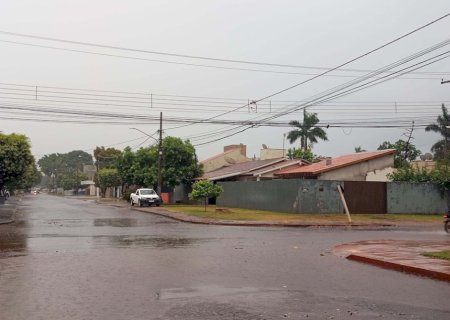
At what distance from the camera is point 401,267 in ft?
39.9

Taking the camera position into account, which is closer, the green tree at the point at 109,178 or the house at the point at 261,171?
the house at the point at 261,171

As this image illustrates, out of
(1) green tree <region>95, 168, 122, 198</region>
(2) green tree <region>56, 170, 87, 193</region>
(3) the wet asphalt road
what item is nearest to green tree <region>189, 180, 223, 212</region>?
(3) the wet asphalt road

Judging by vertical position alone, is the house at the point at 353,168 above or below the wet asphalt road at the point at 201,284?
above

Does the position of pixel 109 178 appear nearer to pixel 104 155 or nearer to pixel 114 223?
pixel 104 155

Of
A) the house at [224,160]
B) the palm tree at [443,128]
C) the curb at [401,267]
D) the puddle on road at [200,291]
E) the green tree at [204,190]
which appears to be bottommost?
the puddle on road at [200,291]

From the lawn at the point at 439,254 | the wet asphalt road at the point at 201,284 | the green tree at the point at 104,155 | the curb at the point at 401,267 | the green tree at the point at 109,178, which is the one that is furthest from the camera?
the green tree at the point at 104,155

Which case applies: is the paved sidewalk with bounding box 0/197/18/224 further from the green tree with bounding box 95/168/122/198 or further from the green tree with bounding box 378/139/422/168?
the green tree with bounding box 378/139/422/168

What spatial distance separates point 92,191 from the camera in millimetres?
124750

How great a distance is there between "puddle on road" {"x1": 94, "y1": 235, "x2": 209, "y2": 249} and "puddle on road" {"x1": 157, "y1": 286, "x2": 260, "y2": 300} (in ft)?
22.5

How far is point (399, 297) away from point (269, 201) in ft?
95.5

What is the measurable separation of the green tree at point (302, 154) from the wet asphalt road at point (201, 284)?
5028 centimetres

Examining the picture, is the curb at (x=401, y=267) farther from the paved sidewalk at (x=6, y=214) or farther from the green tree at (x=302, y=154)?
the green tree at (x=302, y=154)

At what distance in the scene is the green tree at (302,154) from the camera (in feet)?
219

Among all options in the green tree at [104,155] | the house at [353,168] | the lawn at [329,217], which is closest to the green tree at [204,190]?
the lawn at [329,217]
